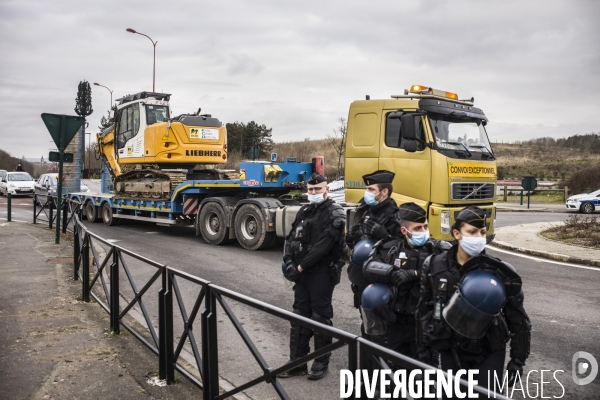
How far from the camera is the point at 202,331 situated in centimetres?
407

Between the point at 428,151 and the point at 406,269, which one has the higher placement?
the point at 428,151

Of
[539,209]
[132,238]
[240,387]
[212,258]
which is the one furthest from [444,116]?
[539,209]

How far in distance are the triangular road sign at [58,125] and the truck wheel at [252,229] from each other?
3936mm

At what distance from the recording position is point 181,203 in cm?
1439

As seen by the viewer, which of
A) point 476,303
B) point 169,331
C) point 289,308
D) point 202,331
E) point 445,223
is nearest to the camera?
point 476,303

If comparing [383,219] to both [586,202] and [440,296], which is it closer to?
[440,296]

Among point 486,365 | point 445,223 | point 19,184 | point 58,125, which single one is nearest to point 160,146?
point 58,125

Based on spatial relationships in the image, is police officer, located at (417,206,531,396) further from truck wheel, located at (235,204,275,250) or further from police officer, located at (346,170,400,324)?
truck wheel, located at (235,204,275,250)

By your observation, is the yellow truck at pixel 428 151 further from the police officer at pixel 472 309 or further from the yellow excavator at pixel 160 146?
the yellow excavator at pixel 160 146

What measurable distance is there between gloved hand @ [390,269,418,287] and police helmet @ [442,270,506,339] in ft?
1.83

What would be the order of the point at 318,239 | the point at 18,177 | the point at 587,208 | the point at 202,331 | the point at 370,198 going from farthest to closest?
the point at 18,177, the point at 587,208, the point at 370,198, the point at 318,239, the point at 202,331

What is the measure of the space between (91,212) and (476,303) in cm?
1806

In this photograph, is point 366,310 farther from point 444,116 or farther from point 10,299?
point 444,116

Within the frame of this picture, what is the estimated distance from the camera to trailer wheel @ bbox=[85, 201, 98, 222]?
18731 millimetres
